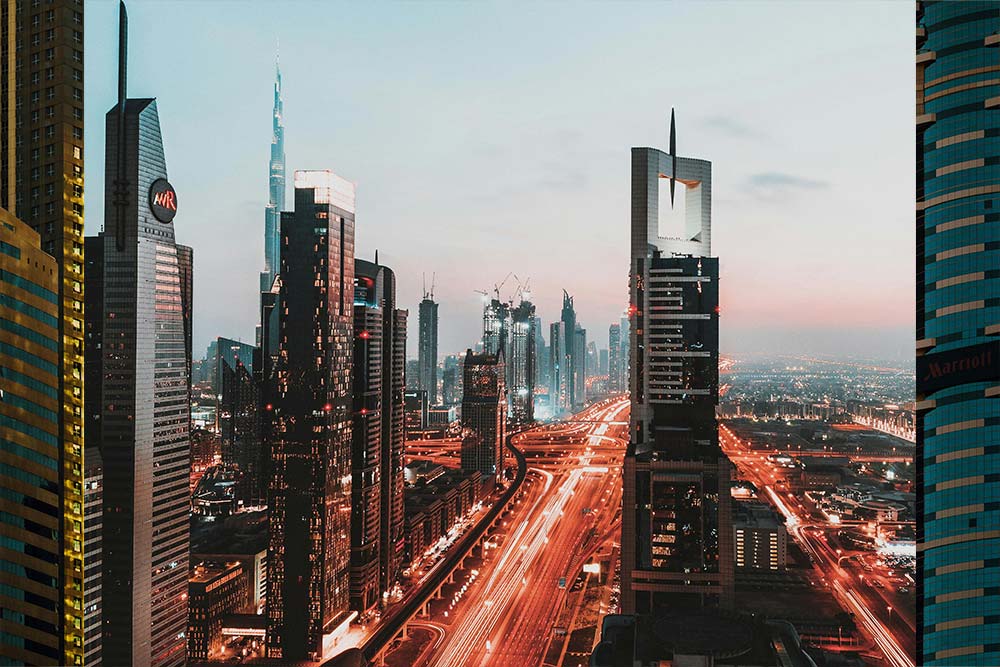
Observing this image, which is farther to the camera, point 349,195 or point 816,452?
point 816,452

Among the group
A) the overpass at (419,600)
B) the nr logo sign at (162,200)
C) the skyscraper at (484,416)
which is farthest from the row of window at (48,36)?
the skyscraper at (484,416)

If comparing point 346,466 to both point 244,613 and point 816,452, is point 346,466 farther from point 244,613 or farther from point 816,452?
point 816,452

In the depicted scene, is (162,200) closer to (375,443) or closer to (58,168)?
(58,168)

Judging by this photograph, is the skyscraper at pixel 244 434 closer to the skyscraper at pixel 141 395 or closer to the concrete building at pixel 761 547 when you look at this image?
the skyscraper at pixel 141 395

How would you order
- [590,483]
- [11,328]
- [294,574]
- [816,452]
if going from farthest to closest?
[816,452] → [590,483] → [294,574] → [11,328]

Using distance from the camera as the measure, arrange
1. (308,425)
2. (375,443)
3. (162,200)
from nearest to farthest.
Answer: (162,200)
(308,425)
(375,443)

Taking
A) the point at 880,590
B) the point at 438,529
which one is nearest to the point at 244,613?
the point at 438,529

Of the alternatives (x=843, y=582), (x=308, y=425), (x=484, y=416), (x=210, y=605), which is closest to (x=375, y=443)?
(x=308, y=425)
